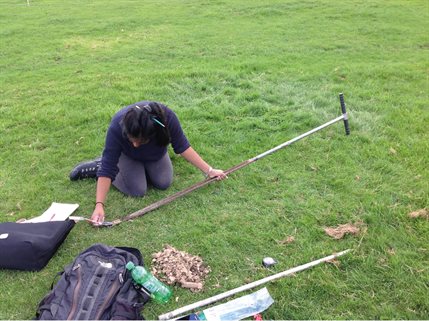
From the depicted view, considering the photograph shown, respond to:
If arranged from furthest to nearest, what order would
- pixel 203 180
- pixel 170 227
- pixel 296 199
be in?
pixel 203 180 → pixel 296 199 → pixel 170 227

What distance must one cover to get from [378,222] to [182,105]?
3.80 metres

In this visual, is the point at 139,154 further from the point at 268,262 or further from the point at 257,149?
the point at 268,262

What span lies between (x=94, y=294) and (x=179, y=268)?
2.60 feet

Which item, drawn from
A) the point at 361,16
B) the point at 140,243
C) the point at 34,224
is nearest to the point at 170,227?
the point at 140,243

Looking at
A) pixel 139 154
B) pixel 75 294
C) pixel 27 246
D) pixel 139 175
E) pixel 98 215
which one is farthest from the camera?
pixel 139 175

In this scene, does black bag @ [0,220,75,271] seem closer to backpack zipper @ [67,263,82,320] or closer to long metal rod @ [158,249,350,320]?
backpack zipper @ [67,263,82,320]

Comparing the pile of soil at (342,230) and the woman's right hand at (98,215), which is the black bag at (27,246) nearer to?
the woman's right hand at (98,215)

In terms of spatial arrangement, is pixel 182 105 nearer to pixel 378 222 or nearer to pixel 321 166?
pixel 321 166

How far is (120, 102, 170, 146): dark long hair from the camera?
376cm

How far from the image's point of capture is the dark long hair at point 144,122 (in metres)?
3.76

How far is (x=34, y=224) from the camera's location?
3982mm

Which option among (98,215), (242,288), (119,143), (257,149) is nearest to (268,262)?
(242,288)

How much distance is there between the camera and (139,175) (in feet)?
15.7

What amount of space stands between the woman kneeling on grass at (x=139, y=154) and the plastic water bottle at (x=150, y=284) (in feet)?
3.51
